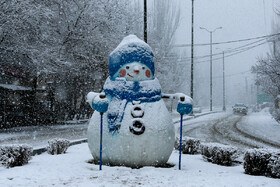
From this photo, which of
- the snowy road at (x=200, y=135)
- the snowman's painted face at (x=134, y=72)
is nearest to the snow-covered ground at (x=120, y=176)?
the snowman's painted face at (x=134, y=72)

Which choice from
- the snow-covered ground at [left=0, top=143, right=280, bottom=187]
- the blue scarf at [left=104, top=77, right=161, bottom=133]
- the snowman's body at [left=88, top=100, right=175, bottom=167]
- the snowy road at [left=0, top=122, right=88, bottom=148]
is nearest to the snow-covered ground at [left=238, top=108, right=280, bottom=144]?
the snow-covered ground at [left=0, top=143, right=280, bottom=187]

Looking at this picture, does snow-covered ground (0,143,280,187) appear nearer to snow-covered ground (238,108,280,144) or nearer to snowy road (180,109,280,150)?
snowy road (180,109,280,150)

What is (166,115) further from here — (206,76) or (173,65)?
(206,76)

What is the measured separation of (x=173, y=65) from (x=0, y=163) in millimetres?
34948

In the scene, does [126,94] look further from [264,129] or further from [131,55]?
[264,129]

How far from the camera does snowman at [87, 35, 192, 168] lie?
6.75 meters

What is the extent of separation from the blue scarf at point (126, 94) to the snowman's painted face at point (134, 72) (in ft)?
0.36

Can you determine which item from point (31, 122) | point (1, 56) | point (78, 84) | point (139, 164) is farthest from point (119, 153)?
point (78, 84)

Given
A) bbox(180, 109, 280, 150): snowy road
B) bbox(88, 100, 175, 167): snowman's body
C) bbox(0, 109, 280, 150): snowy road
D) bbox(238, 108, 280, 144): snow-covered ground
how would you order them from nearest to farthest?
bbox(88, 100, 175, 167): snowman's body
bbox(0, 109, 280, 150): snowy road
bbox(180, 109, 280, 150): snowy road
bbox(238, 108, 280, 144): snow-covered ground

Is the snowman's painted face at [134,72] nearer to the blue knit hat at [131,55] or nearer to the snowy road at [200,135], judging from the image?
the blue knit hat at [131,55]

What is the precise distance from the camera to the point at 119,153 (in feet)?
22.4

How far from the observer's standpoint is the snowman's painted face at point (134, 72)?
7.20 metres

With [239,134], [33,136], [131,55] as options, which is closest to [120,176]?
[131,55]

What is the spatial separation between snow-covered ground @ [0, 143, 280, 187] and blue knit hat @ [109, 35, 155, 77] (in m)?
2.33
